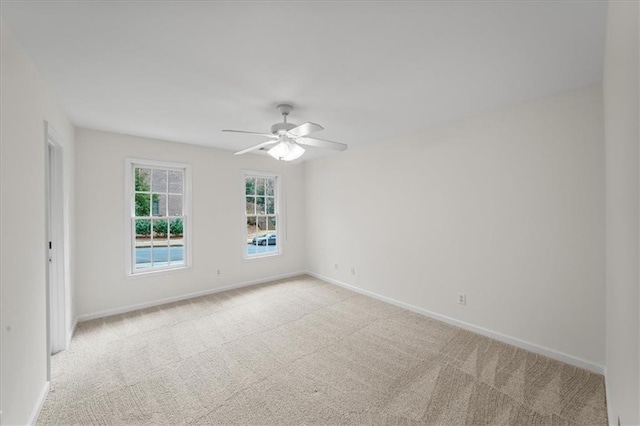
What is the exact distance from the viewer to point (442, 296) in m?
3.45

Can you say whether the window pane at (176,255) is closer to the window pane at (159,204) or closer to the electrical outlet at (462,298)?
the window pane at (159,204)

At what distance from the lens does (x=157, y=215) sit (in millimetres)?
4117

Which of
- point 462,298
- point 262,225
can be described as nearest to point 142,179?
point 262,225

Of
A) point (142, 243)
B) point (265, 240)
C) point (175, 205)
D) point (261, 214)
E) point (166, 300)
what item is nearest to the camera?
point (142, 243)

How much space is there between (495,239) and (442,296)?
3.20 ft

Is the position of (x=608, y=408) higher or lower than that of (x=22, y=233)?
lower

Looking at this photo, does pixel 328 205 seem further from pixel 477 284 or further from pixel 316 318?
pixel 477 284

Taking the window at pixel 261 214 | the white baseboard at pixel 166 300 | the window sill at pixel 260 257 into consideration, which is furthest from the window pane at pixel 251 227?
the white baseboard at pixel 166 300

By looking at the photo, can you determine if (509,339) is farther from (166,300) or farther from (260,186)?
(166,300)

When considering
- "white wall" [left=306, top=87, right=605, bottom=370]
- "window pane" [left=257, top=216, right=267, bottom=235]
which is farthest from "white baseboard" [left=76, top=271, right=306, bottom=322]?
"white wall" [left=306, top=87, right=605, bottom=370]

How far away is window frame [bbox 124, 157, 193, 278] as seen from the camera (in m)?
3.79

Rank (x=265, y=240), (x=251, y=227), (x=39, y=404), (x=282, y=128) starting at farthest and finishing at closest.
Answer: (x=265, y=240) → (x=251, y=227) → (x=282, y=128) → (x=39, y=404)

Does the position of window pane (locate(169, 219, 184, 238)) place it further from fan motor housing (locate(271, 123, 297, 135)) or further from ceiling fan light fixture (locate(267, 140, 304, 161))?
fan motor housing (locate(271, 123, 297, 135))

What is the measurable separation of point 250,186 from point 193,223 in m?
1.25
